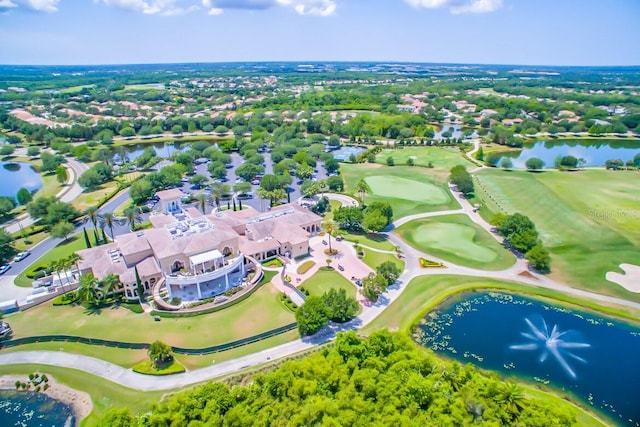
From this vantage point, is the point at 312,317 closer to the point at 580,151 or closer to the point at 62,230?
the point at 62,230

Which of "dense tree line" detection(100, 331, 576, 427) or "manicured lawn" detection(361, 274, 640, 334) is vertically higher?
"dense tree line" detection(100, 331, 576, 427)

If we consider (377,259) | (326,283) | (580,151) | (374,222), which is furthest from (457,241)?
(580,151)

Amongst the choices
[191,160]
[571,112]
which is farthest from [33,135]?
[571,112]

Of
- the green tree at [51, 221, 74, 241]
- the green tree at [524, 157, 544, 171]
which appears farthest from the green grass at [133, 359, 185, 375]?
the green tree at [524, 157, 544, 171]

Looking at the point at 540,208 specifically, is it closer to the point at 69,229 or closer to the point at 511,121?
the point at 69,229

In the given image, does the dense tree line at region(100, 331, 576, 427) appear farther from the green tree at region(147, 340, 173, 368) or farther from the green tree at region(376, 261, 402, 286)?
the green tree at region(376, 261, 402, 286)
